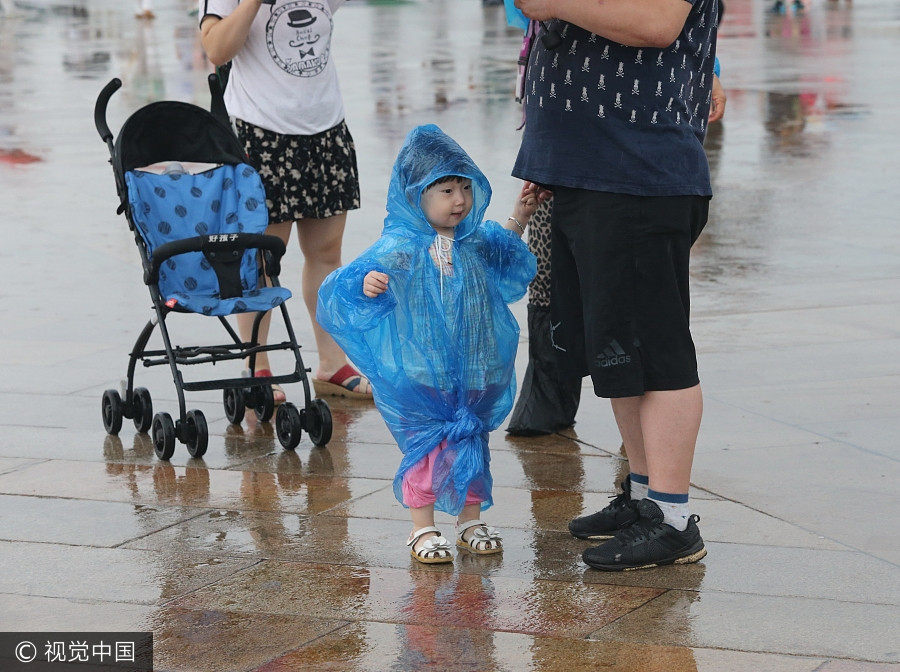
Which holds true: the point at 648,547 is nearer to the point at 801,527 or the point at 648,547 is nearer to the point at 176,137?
the point at 801,527

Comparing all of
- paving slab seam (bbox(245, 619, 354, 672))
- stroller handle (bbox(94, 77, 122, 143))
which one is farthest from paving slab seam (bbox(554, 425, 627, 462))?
stroller handle (bbox(94, 77, 122, 143))

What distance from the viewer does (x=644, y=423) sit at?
427 centimetres

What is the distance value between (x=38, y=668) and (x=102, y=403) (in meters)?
2.43

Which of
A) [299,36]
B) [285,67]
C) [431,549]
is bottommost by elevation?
[431,549]

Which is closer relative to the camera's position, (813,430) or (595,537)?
(595,537)

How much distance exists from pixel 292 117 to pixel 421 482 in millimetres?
2354

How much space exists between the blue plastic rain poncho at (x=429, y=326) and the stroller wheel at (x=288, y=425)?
3.75 feet

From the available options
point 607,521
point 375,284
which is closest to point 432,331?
point 375,284

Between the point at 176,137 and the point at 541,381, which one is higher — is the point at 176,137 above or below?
above

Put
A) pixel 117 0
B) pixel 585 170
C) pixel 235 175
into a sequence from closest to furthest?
pixel 585 170 < pixel 235 175 < pixel 117 0

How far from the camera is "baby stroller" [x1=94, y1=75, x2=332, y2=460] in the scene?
552 cm

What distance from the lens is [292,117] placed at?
6184mm

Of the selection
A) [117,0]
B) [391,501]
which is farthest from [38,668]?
[117,0]

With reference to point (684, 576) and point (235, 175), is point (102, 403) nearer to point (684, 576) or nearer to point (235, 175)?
point (235, 175)
